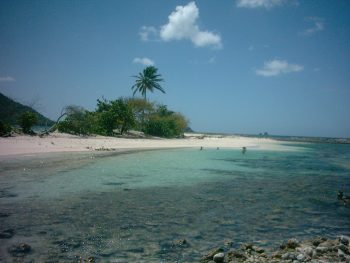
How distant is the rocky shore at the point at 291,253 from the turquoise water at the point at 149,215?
40cm

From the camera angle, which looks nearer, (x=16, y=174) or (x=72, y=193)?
(x=72, y=193)

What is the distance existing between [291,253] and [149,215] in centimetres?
366

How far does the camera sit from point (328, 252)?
4.74 m

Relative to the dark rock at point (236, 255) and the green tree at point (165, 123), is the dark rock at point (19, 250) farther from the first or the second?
the green tree at point (165, 123)

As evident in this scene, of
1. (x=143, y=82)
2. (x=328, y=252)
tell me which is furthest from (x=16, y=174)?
(x=143, y=82)

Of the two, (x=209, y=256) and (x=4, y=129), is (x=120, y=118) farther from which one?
(x=209, y=256)

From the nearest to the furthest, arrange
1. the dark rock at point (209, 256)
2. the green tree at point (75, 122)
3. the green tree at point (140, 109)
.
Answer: the dark rock at point (209, 256) → the green tree at point (75, 122) → the green tree at point (140, 109)

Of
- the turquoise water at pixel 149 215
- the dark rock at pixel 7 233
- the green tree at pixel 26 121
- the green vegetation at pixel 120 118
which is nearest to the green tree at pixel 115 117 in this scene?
the green vegetation at pixel 120 118

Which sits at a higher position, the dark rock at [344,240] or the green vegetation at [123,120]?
the green vegetation at [123,120]

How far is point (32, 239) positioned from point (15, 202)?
10.1 feet

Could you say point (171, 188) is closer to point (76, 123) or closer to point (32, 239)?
point (32, 239)

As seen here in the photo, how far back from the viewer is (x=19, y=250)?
4645 millimetres

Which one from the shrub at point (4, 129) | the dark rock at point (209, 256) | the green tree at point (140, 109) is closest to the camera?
the dark rock at point (209, 256)

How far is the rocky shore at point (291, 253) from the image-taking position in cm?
446
